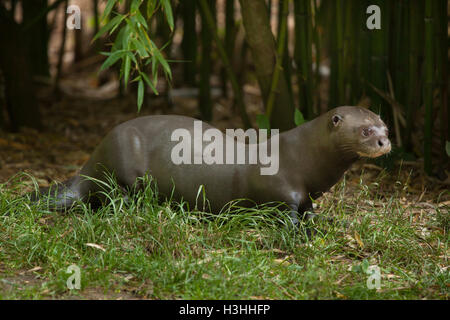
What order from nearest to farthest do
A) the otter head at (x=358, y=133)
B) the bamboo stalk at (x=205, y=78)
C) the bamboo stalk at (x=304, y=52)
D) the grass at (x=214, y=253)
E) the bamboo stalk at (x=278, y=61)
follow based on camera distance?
the grass at (x=214, y=253), the otter head at (x=358, y=133), the bamboo stalk at (x=278, y=61), the bamboo stalk at (x=304, y=52), the bamboo stalk at (x=205, y=78)

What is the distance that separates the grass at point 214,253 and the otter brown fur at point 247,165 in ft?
0.30

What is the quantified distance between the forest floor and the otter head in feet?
1.08

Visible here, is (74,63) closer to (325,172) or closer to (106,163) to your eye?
(106,163)

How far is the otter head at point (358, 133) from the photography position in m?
2.63

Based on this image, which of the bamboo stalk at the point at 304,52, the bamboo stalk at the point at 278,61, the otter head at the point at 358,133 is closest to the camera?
the otter head at the point at 358,133

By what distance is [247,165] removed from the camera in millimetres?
2914

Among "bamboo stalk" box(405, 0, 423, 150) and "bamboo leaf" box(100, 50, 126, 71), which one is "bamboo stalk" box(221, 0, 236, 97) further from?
"bamboo leaf" box(100, 50, 126, 71)

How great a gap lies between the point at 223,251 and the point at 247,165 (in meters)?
0.53

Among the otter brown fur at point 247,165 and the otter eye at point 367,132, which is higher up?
the otter eye at point 367,132

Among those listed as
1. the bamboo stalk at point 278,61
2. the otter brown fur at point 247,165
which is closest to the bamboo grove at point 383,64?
the bamboo stalk at point 278,61

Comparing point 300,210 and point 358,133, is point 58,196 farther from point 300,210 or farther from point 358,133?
point 358,133

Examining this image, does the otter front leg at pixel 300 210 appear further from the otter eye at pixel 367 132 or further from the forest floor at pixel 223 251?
the otter eye at pixel 367 132
